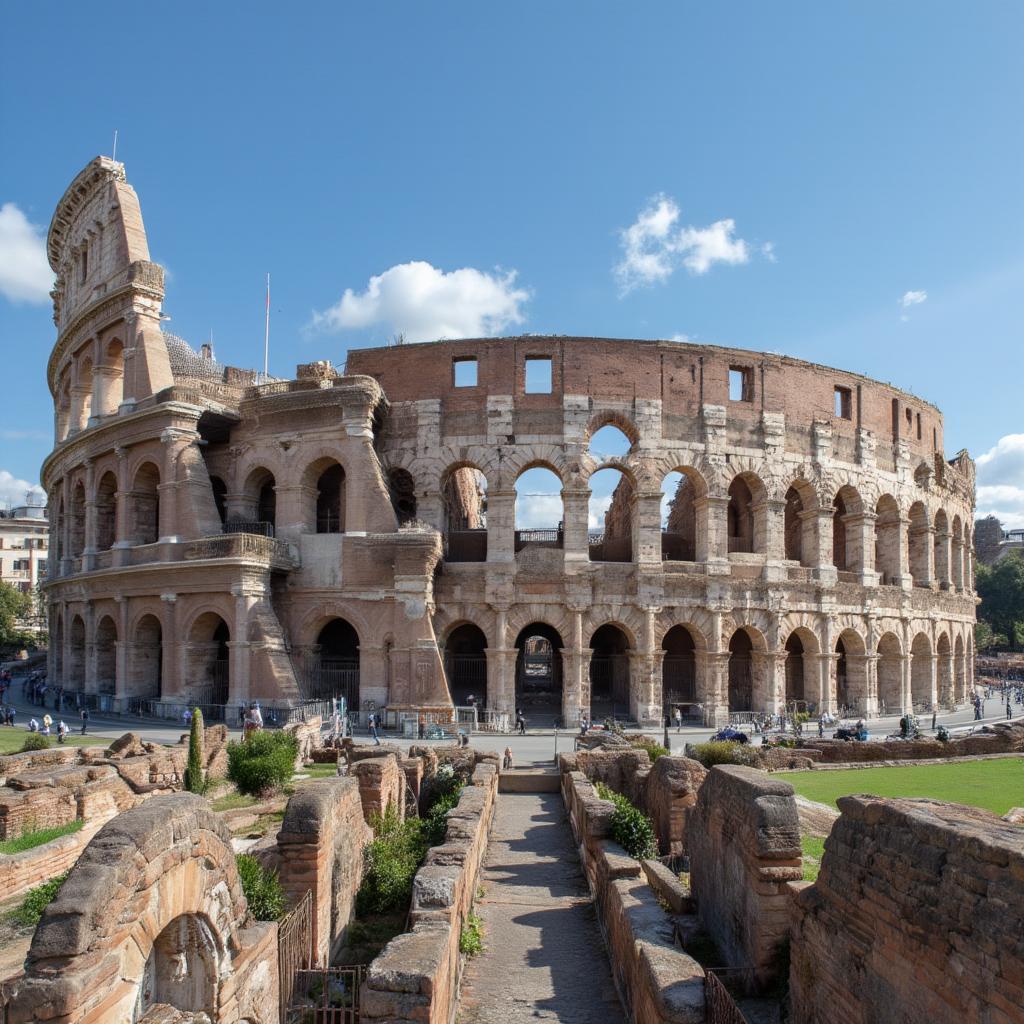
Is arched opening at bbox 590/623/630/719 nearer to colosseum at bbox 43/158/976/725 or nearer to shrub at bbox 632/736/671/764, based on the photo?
colosseum at bbox 43/158/976/725

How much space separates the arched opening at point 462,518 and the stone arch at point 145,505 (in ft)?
31.4

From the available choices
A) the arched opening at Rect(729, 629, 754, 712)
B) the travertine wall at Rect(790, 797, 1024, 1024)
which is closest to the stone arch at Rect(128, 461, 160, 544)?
the arched opening at Rect(729, 629, 754, 712)

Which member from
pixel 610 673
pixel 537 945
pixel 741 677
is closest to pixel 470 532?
pixel 610 673

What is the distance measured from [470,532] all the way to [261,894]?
22.7 meters

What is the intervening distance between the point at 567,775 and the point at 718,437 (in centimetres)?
1495

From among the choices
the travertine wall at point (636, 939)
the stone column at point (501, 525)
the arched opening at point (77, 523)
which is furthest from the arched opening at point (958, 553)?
the arched opening at point (77, 523)

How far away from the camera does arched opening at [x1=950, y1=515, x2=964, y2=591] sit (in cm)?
3547

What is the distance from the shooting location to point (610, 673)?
31.7 meters

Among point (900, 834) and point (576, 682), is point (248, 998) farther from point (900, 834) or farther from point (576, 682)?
point (576, 682)

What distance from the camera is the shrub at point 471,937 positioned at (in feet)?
25.7

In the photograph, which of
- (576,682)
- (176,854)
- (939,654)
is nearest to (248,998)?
(176,854)

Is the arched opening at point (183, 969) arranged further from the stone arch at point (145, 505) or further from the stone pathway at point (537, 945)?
the stone arch at point (145, 505)

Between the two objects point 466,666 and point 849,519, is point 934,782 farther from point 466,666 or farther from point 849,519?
point 466,666

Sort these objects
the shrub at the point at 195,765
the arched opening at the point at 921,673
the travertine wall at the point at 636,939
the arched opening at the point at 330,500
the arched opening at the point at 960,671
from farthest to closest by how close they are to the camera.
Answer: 1. the arched opening at the point at 960,671
2. the arched opening at the point at 921,673
3. the arched opening at the point at 330,500
4. the shrub at the point at 195,765
5. the travertine wall at the point at 636,939
